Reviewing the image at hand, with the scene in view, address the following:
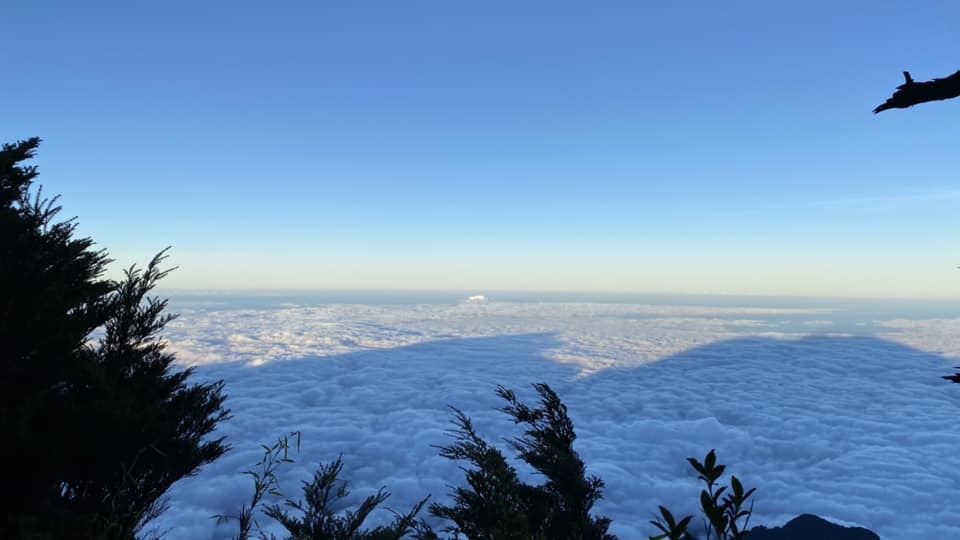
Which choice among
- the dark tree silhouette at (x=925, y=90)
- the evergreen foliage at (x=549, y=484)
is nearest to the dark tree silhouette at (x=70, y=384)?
the evergreen foliage at (x=549, y=484)

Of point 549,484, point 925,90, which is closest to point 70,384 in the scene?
point 549,484

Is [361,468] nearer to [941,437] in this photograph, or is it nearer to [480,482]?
[480,482]

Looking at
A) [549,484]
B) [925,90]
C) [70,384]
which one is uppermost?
[925,90]

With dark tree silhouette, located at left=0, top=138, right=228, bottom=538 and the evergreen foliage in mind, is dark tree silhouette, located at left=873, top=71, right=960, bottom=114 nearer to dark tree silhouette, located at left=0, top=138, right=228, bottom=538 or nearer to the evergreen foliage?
the evergreen foliage

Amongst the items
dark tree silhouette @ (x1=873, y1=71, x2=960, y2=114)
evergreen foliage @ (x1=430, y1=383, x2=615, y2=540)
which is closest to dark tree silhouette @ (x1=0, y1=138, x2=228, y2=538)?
evergreen foliage @ (x1=430, y1=383, x2=615, y2=540)

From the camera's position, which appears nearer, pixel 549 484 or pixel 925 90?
→ pixel 925 90

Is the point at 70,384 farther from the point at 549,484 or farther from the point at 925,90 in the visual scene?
the point at 925,90

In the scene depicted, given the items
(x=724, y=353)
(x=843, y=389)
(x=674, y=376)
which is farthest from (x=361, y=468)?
(x=724, y=353)
